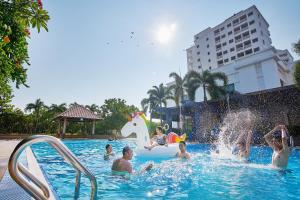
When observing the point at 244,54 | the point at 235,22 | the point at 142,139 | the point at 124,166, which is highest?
the point at 235,22

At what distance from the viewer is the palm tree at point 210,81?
1011 inches

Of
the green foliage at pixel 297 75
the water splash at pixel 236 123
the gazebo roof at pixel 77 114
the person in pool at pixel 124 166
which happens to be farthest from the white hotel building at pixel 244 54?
the person in pool at pixel 124 166

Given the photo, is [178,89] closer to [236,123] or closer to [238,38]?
[236,123]

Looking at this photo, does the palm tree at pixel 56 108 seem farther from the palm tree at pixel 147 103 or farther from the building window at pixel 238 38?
the building window at pixel 238 38

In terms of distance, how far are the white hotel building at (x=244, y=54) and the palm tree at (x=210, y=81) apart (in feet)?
30.0

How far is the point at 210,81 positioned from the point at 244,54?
2764 cm

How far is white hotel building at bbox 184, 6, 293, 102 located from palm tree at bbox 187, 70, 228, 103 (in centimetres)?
915

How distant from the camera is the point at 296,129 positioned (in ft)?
53.8

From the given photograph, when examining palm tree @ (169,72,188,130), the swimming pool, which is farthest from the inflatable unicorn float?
palm tree @ (169,72,188,130)

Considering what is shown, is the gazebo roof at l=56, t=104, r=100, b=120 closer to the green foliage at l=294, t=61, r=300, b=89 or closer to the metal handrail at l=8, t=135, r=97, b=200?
the green foliage at l=294, t=61, r=300, b=89

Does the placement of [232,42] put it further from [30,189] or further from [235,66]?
[30,189]

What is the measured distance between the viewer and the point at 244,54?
48219 millimetres

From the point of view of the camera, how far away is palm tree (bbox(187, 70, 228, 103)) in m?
25.7

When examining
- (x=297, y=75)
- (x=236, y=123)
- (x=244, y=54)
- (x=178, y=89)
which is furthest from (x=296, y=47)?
(x=244, y=54)
